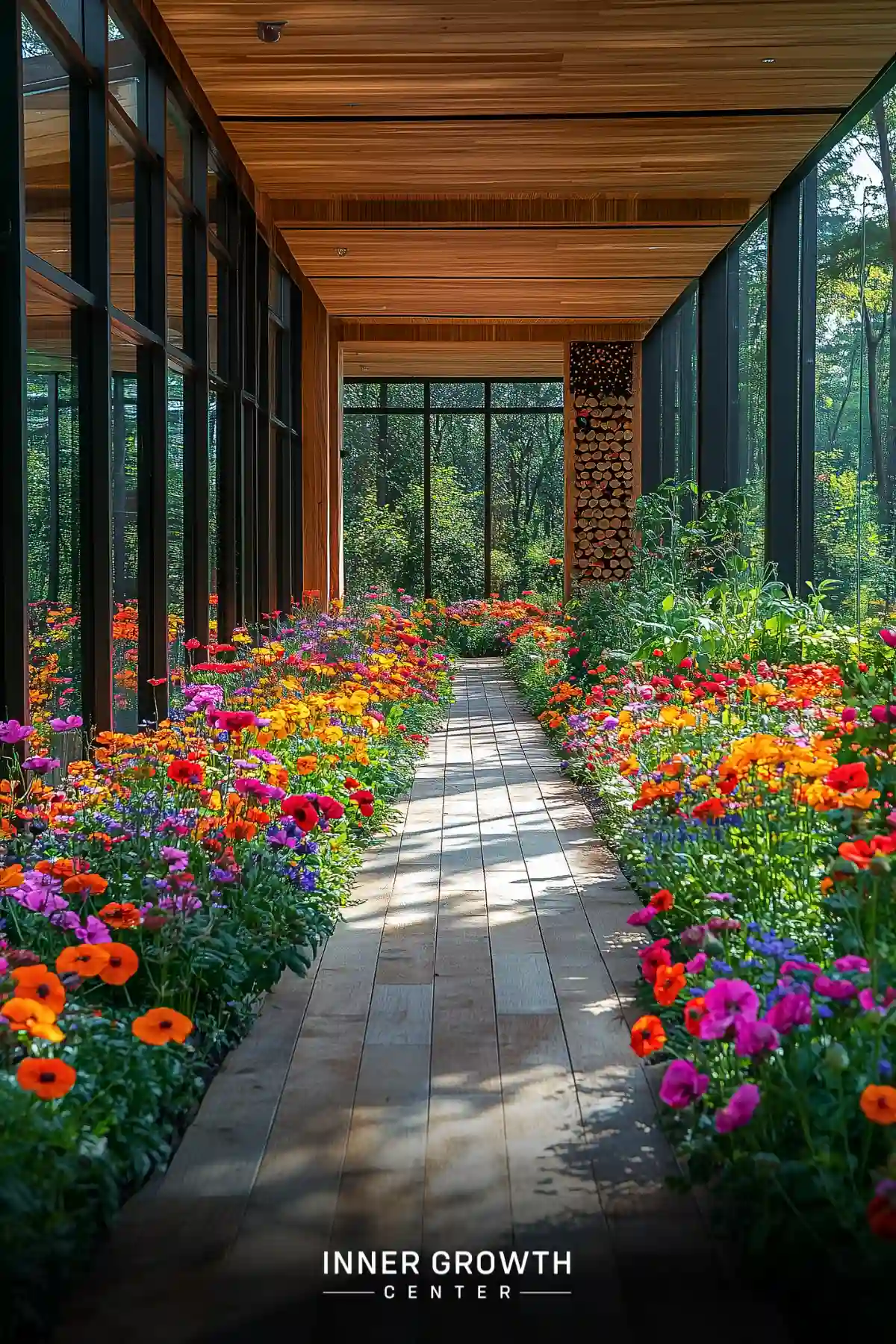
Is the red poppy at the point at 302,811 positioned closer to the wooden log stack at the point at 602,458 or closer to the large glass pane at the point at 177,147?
the large glass pane at the point at 177,147

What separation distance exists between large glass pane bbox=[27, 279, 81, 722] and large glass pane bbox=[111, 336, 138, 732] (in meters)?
0.41

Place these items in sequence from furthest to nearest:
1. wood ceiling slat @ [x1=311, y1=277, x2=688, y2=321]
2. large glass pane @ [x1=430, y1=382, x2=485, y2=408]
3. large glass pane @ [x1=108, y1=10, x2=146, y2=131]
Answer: large glass pane @ [x1=430, y1=382, x2=485, y2=408] → wood ceiling slat @ [x1=311, y1=277, x2=688, y2=321] → large glass pane @ [x1=108, y1=10, x2=146, y2=131]

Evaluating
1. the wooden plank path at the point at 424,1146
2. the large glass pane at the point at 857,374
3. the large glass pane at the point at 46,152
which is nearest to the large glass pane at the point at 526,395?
the large glass pane at the point at 857,374

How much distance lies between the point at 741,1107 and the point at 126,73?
4741mm

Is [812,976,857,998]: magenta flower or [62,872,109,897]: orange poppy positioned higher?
[62,872,109,897]: orange poppy

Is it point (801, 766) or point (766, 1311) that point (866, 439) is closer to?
point (801, 766)

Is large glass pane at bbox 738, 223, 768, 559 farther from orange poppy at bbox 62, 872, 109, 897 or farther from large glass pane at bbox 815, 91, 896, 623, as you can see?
orange poppy at bbox 62, 872, 109, 897

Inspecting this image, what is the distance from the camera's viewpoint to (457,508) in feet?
55.1

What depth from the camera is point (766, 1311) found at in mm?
1923

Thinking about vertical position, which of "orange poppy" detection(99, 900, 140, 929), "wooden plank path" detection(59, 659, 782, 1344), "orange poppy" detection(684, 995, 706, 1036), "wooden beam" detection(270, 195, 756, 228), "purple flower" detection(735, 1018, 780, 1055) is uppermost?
"wooden beam" detection(270, 195, 756, 228)

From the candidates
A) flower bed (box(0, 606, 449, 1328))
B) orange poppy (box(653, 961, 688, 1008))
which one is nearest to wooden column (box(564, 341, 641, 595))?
flower bed (box(0, 606, 449, 1328))

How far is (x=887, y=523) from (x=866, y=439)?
0.56 metres

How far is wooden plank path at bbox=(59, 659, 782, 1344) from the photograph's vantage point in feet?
6.46

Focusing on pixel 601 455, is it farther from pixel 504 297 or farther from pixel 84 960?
pixel 84 960
